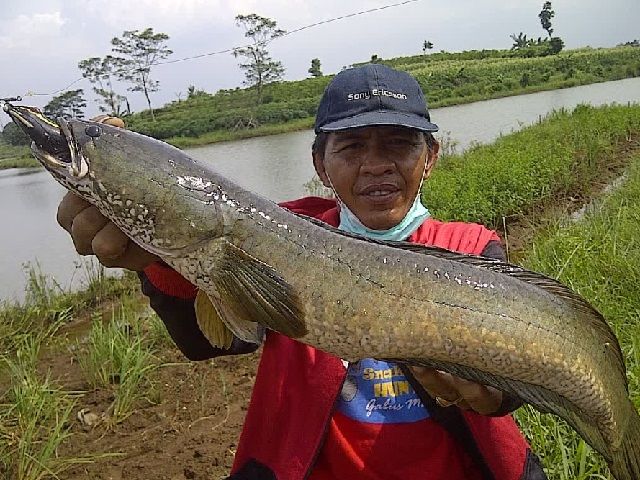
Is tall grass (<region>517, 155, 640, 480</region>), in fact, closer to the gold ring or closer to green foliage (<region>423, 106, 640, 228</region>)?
the gold ring

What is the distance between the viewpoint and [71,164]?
1542mm

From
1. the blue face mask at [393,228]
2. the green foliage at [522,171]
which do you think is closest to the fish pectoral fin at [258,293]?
the blue face mask at [393,228]

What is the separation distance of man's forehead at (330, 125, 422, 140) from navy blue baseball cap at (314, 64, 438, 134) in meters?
0.05

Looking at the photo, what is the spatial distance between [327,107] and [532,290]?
1056mm

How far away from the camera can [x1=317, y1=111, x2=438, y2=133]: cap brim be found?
83.0 inches

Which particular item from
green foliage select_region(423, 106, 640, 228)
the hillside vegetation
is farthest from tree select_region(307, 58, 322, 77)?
green foliage select_region(423, 106, 640, 228)

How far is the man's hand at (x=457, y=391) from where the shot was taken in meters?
1.75

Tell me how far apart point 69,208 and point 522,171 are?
355 inches

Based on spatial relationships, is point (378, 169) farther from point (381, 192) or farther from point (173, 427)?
point (173, 427)

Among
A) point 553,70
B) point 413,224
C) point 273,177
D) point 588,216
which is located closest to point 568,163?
point 588,216

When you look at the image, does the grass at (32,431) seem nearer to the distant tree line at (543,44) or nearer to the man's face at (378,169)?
the man's face at (378,169)

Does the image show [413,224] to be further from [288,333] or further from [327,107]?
[288,333]

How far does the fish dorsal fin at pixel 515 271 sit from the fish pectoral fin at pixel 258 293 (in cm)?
23

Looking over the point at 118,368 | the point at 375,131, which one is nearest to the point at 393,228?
the point at 375,131
